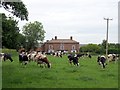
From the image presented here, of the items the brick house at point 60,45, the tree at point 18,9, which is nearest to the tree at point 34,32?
the brick house at point 60,45

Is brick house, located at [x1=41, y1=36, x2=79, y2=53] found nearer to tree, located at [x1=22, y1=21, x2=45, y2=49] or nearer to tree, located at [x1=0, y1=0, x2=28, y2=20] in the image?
tree, located at [x1=22, y1=21, x2=45, y2=49]

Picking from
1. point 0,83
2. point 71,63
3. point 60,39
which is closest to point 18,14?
point 0,83

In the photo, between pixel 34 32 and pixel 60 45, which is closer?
pixel 34 32

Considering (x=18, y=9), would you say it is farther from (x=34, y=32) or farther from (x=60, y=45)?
(x=60, y=45)

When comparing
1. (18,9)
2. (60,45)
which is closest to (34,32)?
(60,45)

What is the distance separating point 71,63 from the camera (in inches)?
1468

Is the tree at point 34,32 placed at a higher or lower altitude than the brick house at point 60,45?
higher

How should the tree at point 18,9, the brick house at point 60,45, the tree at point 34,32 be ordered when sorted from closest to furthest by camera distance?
the tree at point 18,9, the tree at point 34,32, the brick house at point 60,45

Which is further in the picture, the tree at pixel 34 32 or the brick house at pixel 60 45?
the brick house at pixel 60 45

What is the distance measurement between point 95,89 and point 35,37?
108m

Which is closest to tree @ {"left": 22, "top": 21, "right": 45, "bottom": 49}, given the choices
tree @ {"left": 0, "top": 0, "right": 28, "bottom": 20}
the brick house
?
the brick house

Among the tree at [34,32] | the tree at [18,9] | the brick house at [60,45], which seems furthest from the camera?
the brick house at [60,45]

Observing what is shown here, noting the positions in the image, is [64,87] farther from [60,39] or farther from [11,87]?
[60,39]

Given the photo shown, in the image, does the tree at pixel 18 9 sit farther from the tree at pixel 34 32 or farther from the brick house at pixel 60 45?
the brick house at pixel 60 45
